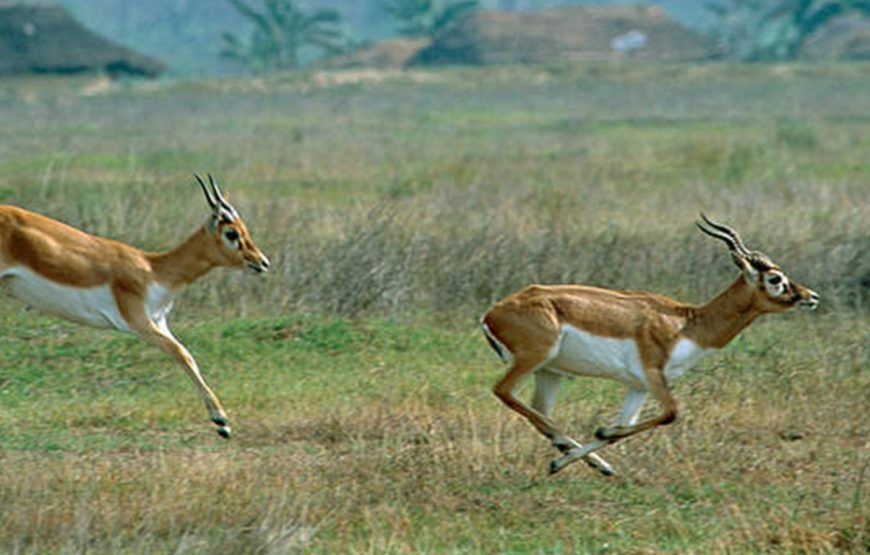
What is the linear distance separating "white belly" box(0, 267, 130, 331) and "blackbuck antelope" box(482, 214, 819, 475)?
6.41ft

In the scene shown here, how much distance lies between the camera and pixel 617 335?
7.80 m

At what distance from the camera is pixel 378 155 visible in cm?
2278

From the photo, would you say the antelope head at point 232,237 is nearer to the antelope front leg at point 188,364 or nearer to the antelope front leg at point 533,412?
the antelope front leg at point 188,364

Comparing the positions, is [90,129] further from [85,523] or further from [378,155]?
[85,523]

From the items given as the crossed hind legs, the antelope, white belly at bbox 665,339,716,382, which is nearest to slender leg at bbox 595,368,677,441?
the crossed hind legs

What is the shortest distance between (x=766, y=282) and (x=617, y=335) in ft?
2.53

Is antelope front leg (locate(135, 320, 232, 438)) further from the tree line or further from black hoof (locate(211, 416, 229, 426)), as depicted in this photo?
the tree line

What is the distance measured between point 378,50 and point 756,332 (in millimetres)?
53905

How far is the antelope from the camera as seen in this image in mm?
8461

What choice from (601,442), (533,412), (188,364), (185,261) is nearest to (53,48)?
(185,261)

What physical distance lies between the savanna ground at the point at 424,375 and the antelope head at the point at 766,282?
741 mm

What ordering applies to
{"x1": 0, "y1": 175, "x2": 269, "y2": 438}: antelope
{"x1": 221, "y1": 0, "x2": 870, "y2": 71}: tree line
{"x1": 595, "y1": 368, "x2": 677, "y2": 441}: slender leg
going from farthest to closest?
1. {"x1": 221, "y1": 0, "x2": 870, "y2": 71}: tree line
2. {"x1": 0, "y1": 175, "x2": 269, "y2": 438}: antelope
3. {"x1": 595, "y1": 368, "x2": 677, "y2": 441}: slender leg

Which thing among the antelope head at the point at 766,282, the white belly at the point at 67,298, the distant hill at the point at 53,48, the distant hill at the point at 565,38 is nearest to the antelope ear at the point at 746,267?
the antelope head at the point at 766,282

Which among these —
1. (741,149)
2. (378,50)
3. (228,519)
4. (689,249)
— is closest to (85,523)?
(228,519)
